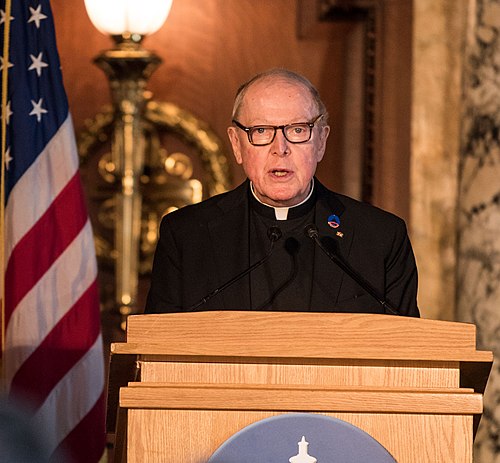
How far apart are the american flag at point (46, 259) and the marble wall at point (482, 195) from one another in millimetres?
1494

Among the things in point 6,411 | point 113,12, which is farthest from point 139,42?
point 6,411

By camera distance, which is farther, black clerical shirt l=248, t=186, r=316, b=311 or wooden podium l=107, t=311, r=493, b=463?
black clerical shirt l=248, t=186, r=316, b=311

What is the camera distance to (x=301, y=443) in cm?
211

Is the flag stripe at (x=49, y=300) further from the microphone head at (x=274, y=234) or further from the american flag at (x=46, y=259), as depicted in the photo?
the microphone head at (x=274, y=234)

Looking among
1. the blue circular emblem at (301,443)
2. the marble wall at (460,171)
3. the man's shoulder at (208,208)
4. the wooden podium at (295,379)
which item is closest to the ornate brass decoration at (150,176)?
the marble wall at (460,171)

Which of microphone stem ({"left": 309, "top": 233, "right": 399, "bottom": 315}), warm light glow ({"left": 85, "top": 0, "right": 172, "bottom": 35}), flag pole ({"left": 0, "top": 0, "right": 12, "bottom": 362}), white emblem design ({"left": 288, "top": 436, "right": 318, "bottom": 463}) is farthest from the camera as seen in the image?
warm light glow ({"left": 85, "top": 0, "right": 172, "bottom": 35})

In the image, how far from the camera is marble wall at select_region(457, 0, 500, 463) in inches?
175

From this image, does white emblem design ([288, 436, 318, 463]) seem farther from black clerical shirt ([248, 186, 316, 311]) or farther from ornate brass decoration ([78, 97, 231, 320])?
ornate brass decoration ([78, 97, 231, 320])

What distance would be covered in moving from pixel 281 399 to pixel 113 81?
139 inches

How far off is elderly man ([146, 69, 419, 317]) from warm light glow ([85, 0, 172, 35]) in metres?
2.06

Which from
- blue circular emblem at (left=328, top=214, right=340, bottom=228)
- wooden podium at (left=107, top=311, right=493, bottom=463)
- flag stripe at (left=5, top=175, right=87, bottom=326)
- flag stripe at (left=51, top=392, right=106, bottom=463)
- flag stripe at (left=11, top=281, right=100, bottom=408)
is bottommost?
flag stripe at (left=51, top=392, right=106, bottom=463)

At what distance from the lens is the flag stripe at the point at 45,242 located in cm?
434

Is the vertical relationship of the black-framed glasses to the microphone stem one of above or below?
above

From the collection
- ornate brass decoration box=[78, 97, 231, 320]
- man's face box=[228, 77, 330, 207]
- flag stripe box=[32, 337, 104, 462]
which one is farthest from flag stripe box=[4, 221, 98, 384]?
man's face box=[228, 77, 330, 207]
